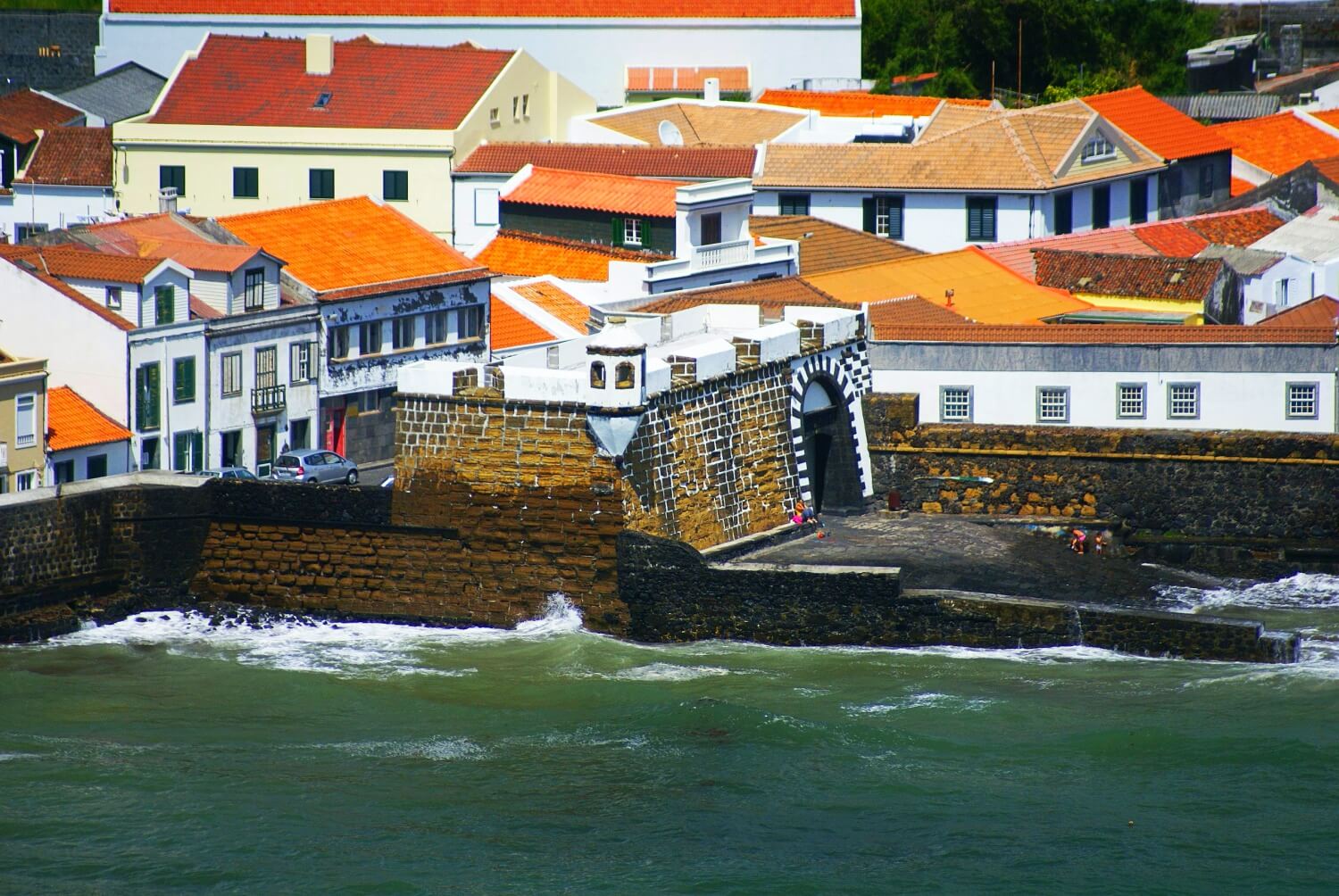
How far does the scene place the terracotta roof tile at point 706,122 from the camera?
73062 mm

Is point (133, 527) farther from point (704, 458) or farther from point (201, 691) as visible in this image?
point (704, 458)

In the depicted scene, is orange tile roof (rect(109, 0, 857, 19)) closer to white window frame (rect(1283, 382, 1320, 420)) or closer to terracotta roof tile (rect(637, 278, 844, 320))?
terracotta roof tile (rect(637, 278, 844, 320))

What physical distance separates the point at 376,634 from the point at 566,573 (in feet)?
10.8

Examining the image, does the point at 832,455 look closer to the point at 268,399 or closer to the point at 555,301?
the point at 268,399

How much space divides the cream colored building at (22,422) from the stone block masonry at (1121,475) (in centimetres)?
1504

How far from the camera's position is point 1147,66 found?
3718 inches

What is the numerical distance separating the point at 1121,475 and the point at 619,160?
92.3ft

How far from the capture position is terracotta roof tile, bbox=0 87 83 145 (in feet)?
227

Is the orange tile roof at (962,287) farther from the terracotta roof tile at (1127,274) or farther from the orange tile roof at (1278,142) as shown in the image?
the orange tile roof at (1278,142)

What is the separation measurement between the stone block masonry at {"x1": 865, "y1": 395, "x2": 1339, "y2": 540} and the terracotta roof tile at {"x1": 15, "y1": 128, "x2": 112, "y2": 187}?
3378 cm

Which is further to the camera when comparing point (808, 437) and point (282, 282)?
point (282, 282)

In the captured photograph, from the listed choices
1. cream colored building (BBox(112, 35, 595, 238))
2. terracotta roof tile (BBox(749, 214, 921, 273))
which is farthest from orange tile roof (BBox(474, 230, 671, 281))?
cream colored building (BBox(112, 35, 595, 238))

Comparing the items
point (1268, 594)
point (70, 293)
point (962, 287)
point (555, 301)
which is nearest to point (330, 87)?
point (555, 301)

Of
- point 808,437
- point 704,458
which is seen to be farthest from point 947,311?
point 704,458
